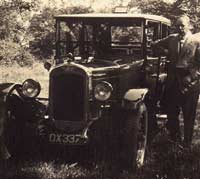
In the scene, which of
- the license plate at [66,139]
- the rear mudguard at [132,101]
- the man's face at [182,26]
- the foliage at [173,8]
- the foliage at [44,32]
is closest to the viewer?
the rear mudguard at [132,101]

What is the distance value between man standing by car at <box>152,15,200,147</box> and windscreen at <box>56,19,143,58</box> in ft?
2.14

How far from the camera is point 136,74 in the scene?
7965mm

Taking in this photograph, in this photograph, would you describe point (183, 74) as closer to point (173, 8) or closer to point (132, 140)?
point (132, 140)

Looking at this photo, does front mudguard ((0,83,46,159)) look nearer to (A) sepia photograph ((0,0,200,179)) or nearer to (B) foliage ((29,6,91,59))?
(A) sepia photograph ((0,0,200,179))

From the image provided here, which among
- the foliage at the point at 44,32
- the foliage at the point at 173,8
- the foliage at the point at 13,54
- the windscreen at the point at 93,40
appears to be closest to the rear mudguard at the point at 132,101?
the windscreen at the point at 93,40

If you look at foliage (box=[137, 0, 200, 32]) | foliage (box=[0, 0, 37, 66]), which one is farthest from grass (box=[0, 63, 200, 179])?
foliage (box=[0, 0, 37, 66])

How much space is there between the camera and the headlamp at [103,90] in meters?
6.82

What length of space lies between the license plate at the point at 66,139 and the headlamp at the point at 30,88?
0.76 metres

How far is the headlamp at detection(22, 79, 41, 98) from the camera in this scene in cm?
732

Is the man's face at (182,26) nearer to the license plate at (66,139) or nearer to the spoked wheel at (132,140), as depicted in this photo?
the spoked wheel at (132,140)

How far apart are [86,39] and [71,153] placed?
2.08 metres

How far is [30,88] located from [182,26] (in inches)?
99.2

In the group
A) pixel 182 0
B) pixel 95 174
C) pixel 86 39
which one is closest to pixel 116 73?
pixel 86 39

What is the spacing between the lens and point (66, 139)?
6891 mm
